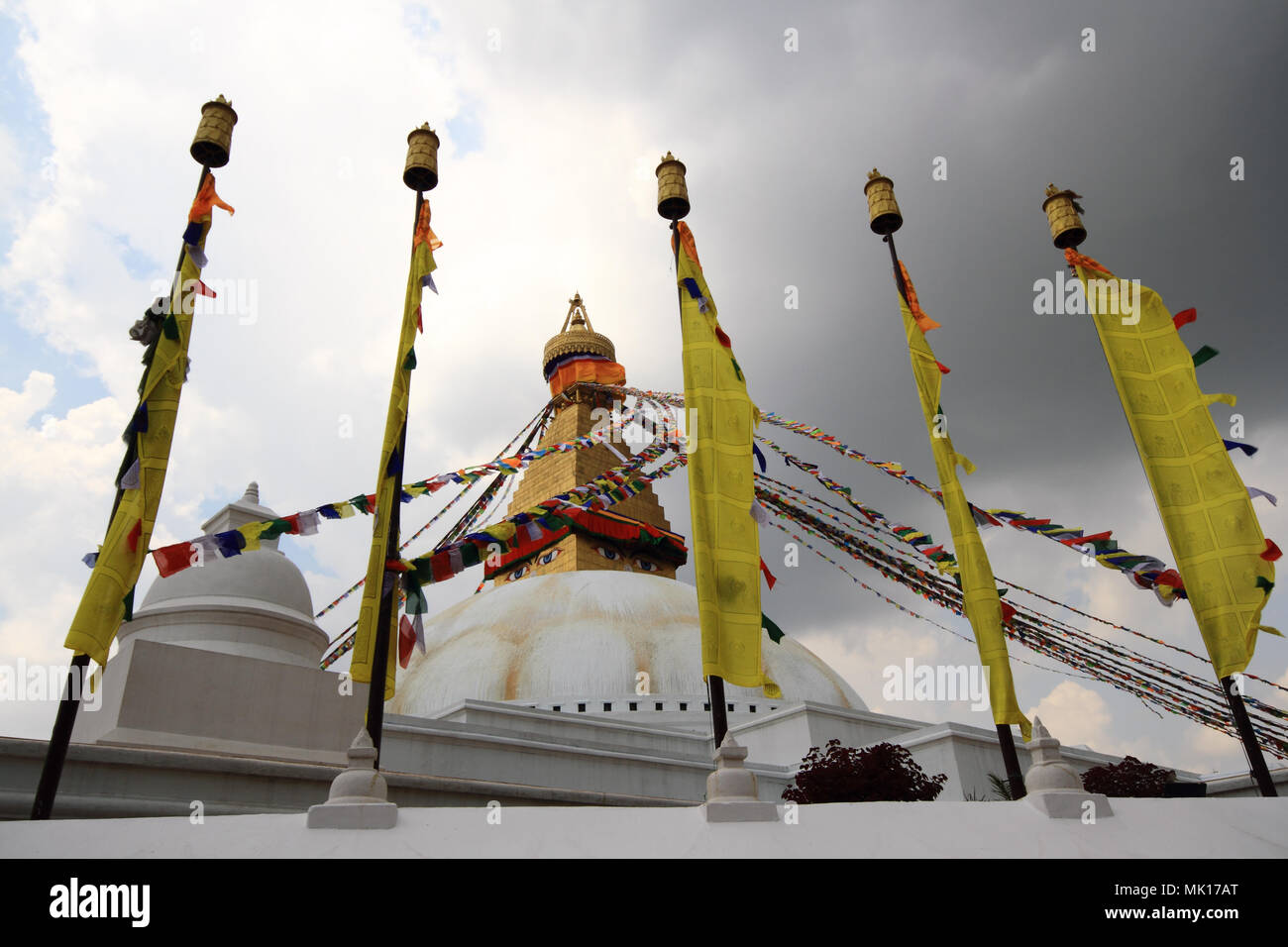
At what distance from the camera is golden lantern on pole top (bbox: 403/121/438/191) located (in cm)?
1087

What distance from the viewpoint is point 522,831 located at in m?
6.08

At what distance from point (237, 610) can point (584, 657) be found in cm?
957

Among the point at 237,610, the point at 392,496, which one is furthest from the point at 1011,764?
the point at 237,610

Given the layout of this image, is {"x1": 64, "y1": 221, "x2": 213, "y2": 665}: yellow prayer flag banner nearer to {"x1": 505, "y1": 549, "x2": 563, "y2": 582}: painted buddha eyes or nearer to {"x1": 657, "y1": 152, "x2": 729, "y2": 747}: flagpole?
{"x1": 657, "y1": 152, "x2": 729, "y2": 747}: flagpole

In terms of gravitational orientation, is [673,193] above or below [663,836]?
above

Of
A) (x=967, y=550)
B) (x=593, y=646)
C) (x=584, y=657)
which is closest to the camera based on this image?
(x=967, y=550)

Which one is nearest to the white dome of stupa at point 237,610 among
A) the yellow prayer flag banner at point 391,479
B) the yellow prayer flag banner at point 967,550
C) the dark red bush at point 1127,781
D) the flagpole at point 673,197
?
the yellow prayer flag banner at point 391,479

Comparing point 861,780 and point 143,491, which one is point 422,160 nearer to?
point 143,491

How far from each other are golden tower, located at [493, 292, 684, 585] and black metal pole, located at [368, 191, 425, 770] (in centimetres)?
1691

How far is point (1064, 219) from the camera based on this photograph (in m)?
12.3

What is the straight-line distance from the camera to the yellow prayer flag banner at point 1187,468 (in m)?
9.73

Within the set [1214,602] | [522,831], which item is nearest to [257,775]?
[522,831]
